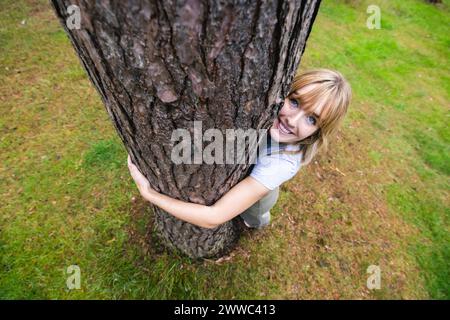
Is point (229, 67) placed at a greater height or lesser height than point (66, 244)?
greater

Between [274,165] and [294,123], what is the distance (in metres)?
0.29

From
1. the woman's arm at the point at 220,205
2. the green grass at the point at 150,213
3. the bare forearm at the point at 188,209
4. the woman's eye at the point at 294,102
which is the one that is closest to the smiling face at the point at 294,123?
the woman's eye at the point at 294,102

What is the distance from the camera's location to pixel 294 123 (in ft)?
5.64

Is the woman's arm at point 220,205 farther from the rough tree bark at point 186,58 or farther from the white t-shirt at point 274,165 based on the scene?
the rough tree bark at point 186,58

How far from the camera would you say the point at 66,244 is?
2654mm

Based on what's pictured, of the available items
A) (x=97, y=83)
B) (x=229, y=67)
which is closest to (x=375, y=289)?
(x=229, y=67)

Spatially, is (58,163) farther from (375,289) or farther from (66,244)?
(375,289)

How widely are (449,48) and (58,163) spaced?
32.8 ft

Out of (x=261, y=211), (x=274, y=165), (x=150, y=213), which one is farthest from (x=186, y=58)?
(x=150, y=213)

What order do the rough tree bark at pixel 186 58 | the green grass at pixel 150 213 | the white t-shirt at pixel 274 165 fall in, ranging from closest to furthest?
the rough tree bark at pixel 186 58, the white t-shirt at pixel 274 165, the green grass at pixel 150 213

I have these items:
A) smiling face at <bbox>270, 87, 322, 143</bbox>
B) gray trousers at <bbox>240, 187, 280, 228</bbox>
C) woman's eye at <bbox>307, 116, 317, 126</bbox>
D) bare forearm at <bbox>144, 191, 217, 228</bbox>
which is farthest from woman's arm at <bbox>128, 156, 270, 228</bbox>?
gray trousers at <bbox>240, 187, 280, 228</bbox>

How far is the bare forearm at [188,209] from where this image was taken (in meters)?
1.67

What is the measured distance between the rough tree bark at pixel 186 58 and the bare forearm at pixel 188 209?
0.40 meters
